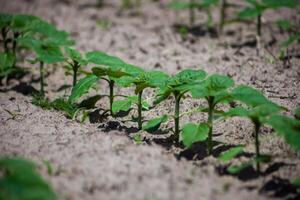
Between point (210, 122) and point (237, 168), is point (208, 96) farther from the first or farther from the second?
point (237, 168)

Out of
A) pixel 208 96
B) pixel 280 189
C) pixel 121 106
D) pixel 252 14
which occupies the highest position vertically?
pixel 252 14

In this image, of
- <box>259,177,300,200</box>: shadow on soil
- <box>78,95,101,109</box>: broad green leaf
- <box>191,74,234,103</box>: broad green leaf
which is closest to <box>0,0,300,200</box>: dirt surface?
<box>259,177,300,200</box>: shadow on soil

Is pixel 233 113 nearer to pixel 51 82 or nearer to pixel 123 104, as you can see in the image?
pixel 123 104

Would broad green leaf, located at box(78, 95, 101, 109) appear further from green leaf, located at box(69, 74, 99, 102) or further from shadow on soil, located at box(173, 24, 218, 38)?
shadow on soil, located at box(173, 24, 218, 38)

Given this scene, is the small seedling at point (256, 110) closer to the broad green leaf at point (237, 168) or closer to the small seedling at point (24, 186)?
the broad green leaf at point (237, 168)

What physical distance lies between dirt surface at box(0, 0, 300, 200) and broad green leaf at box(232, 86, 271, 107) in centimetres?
35

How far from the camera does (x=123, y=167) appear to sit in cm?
227

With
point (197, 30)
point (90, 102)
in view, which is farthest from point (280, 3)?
point (90, 102)

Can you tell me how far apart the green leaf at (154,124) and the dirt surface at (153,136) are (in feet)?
0.22

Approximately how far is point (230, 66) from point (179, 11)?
66.5 inches

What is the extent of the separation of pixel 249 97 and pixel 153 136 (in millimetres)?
770

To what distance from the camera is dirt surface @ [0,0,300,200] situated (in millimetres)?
2156

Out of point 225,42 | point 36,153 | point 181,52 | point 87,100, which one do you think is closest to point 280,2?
point 225,42

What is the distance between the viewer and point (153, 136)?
2.82m
